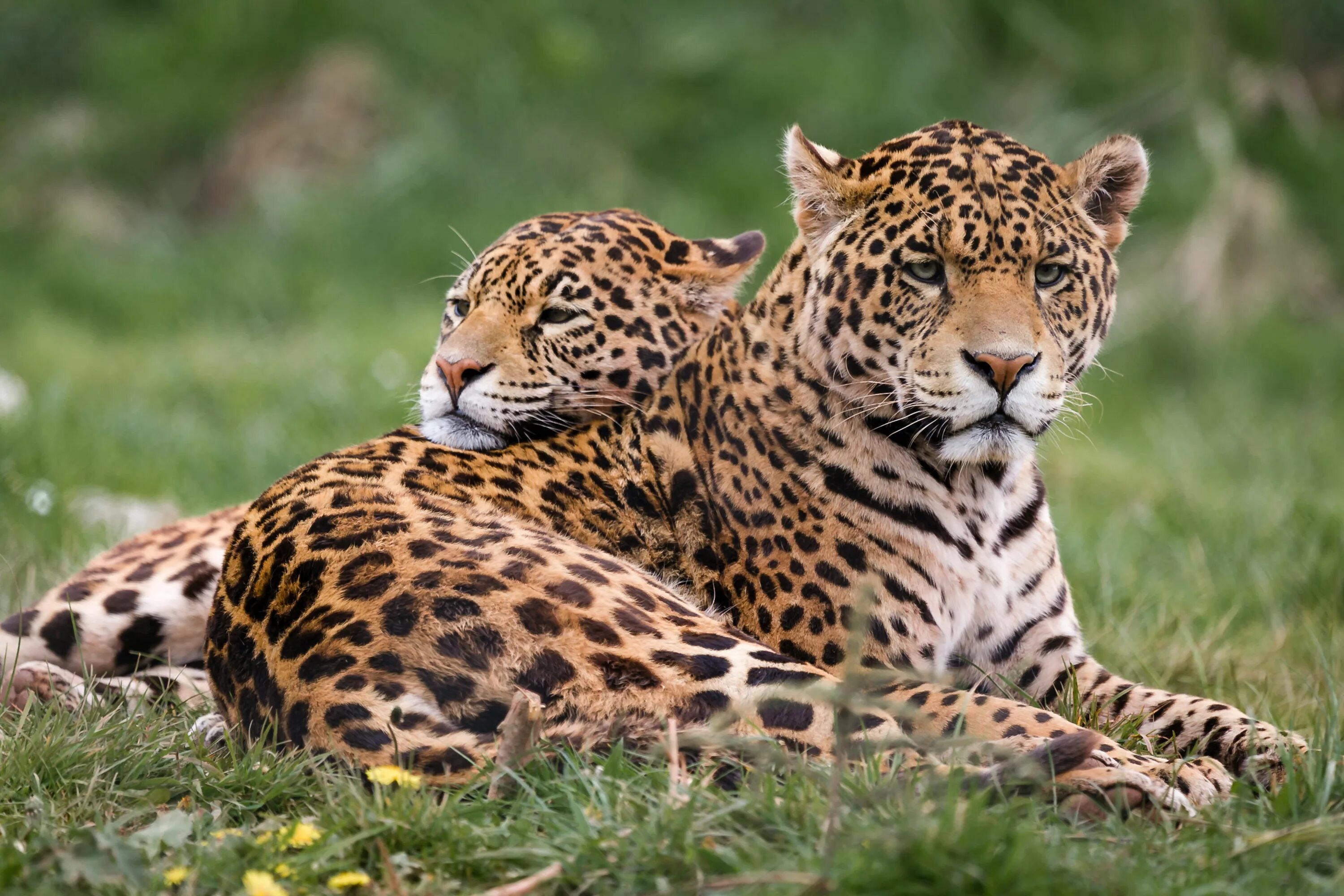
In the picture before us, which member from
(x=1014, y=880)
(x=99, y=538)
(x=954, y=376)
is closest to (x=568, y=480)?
(x=954, y=376)

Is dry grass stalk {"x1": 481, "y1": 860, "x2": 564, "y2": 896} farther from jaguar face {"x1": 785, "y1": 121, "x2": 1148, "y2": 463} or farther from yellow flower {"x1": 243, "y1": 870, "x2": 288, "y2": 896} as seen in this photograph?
jaguar face {"x1": 785, "y1": 121, "x2": 1148, "y2": 463}

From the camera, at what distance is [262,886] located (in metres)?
3.32

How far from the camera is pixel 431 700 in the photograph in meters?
3.88

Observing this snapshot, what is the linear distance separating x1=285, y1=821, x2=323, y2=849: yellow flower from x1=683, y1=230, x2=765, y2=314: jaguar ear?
306 cm

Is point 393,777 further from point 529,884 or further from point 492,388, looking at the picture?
point 492,388

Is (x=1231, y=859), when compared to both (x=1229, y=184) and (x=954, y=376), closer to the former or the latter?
(x=954, y=376)

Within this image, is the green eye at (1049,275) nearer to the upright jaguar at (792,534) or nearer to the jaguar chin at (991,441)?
the upright jaguar at (792,534)

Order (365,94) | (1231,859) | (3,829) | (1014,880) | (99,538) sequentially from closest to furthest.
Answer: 1. (1014,880)
2. (1231,859)
3. (3,829)
4. (99,538)
5. (365,94)

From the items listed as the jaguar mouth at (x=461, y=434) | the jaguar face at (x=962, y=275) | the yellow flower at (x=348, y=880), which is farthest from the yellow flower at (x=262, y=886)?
the jaguar face at (x=962, y=275)

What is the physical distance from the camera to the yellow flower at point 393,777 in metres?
3.68

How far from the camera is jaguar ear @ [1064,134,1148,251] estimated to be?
513 centimetres

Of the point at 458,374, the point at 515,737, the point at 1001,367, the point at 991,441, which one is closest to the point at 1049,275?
the point at 1001,367

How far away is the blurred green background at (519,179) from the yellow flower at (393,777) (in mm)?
5847

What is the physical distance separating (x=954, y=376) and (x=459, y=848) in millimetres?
2147
